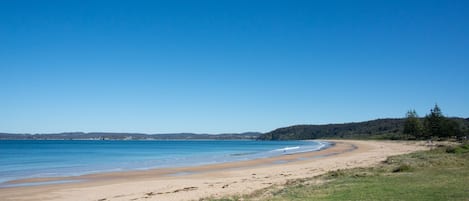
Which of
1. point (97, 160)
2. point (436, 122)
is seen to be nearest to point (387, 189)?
point (97, 160)

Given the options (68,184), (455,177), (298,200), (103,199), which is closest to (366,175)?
(455,177)

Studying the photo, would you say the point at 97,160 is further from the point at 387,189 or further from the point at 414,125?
the point at 414,125

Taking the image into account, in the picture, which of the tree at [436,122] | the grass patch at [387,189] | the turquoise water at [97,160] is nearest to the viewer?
the grass patch at [387,189]

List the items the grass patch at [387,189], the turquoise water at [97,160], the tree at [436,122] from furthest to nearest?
the tree at [436,122] → the turquoise water at [97,160] → the grass patch at [387,189]

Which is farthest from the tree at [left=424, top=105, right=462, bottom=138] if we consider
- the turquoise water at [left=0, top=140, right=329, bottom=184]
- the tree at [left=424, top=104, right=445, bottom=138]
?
the turquoise water at [left=0, top=140, right=329, bottom=184]

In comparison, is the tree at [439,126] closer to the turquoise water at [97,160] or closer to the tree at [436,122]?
the tree at [436,122]

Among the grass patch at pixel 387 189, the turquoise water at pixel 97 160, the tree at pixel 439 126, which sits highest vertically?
the tree at pixel 439 126

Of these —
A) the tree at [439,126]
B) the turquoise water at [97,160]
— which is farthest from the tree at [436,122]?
the turquoise water at [97,160]

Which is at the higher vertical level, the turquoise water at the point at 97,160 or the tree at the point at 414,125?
the tree at the point at 414,125

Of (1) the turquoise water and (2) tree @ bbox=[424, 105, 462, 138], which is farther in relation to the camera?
(2) tree @ bbox=[424, 105, 462, 138]

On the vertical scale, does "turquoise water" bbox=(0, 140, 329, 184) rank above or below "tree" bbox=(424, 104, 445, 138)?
below

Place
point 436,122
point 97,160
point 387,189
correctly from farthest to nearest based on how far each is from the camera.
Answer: point 436,122 → point 97,160 → point 387,189

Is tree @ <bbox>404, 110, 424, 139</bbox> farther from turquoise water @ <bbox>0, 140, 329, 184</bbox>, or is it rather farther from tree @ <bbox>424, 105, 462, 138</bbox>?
turquoise water @ <bbox>0, 140, 329, 184</bbox>

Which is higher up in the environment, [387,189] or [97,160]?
[387,189]
